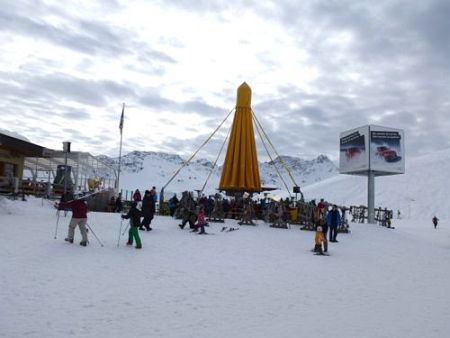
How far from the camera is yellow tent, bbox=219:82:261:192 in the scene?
1069 inches

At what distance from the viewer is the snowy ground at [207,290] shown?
6883mm

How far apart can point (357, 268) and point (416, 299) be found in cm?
330

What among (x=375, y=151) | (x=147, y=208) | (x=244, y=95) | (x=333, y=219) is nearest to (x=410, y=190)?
(x=375, y=151)

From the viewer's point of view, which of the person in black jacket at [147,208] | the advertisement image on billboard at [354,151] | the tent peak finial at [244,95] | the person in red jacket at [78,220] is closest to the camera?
the person in red jacket at [78,220]

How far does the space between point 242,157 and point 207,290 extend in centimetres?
1868

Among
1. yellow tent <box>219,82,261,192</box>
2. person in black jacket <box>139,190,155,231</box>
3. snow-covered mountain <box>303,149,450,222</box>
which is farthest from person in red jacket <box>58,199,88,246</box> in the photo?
snow-covered mountain <box>303,149,450,222</box>

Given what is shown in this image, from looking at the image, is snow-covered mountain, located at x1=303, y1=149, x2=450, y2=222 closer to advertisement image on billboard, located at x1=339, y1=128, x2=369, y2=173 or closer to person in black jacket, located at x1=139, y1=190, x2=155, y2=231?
advertisement image on billboard, located at x1=339, y1=128, x2=369, y2=173

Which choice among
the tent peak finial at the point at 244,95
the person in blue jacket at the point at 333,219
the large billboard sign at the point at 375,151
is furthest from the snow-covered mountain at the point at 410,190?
the person in blue jacket at the point at 333,219

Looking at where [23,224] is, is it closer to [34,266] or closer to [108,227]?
[108,227]

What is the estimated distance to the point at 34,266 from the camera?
980 cm

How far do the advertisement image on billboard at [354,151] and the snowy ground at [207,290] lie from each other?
72.5ft

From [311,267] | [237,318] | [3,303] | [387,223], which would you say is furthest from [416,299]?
[387,223]

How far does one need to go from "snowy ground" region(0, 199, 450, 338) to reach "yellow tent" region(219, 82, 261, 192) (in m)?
11.3

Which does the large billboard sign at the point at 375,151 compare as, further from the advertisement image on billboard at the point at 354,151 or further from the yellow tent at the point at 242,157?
the yellow tent at the point at 242,157
